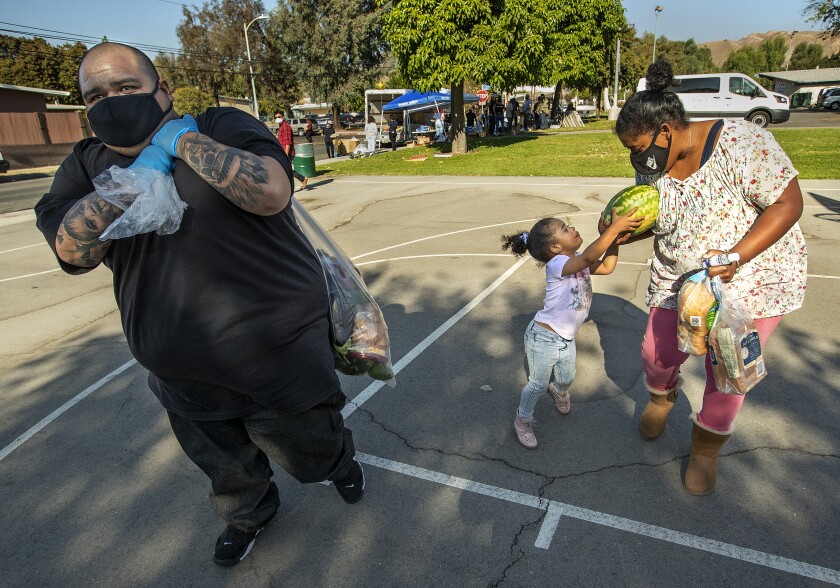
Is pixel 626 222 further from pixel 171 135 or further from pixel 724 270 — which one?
pixel 171 135

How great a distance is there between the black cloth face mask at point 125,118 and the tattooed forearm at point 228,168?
0.67 feet

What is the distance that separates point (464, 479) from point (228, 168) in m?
2.10

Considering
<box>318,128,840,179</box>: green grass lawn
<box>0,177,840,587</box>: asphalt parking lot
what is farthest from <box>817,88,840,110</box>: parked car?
<box>0,177,840,587</box>: asphalt parking lot

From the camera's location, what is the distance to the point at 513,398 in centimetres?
379

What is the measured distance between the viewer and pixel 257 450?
7.94ft

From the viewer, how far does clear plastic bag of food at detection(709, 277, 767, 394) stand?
2.36 m

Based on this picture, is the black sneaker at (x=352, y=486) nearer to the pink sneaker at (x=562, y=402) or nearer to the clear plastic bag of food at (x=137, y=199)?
the pink sneaker at (x=562, y=402)

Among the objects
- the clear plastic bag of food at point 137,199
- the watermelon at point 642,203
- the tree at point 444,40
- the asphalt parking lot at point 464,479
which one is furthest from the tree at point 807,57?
the clear plastic bag of food at point 137,199

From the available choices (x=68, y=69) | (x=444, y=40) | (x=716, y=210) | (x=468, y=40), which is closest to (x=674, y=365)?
(x=716, y=210)

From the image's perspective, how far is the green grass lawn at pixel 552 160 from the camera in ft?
46.1

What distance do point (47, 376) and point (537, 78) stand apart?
19610mm

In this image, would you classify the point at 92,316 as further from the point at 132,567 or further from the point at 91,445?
the point at 132,567

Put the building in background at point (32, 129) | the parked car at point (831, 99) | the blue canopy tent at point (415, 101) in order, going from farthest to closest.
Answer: the parked car at point (831, 99) → the building in background at point (32, 129) → the blue canopy tent at point (415, 101)

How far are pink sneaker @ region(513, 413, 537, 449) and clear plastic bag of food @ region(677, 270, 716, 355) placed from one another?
1093 mm
